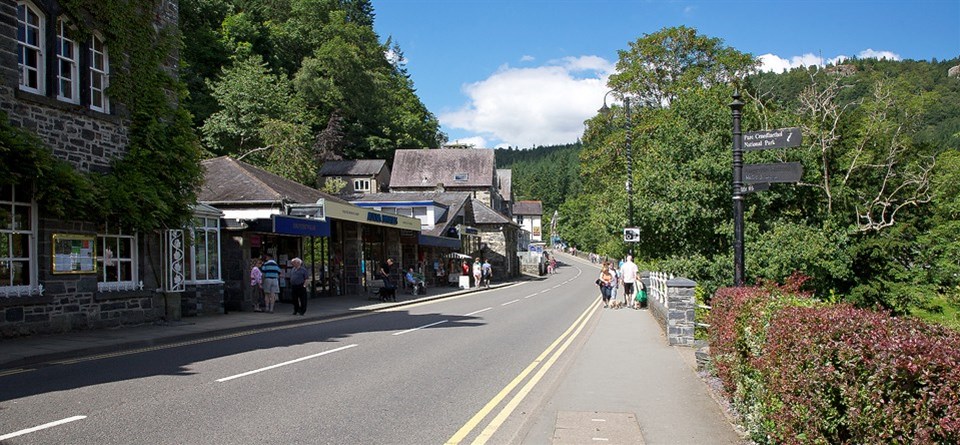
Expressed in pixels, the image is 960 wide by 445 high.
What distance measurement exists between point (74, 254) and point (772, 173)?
14.2 metres

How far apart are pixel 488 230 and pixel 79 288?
47.3 m

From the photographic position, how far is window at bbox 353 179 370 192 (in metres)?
79.3

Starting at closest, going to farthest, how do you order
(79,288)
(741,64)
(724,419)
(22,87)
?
(724,419), (22,87), (79,288), (741,64)

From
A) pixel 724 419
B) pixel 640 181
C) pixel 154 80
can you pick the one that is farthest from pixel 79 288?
pixel 640 181

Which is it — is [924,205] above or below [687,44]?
below

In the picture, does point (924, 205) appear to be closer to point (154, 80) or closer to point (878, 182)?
point (878, 182)

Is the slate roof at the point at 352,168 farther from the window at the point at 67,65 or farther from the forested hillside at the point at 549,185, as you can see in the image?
the forested hillside at the point at 549,185

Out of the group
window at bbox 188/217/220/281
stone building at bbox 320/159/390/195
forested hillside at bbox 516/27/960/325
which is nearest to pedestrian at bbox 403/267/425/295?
forested hillside at bbox 516/27/960/325

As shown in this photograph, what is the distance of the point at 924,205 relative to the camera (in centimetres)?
2803

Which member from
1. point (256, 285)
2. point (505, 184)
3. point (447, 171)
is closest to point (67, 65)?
point (256, 285)

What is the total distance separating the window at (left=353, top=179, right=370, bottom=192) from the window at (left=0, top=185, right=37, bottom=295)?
64.5m

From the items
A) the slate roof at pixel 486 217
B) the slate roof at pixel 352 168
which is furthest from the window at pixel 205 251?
the slate roof at pixel 352 168

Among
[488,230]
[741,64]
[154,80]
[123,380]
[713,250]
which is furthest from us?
[488,230]

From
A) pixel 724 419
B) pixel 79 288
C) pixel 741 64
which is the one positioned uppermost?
pixel 741 64
